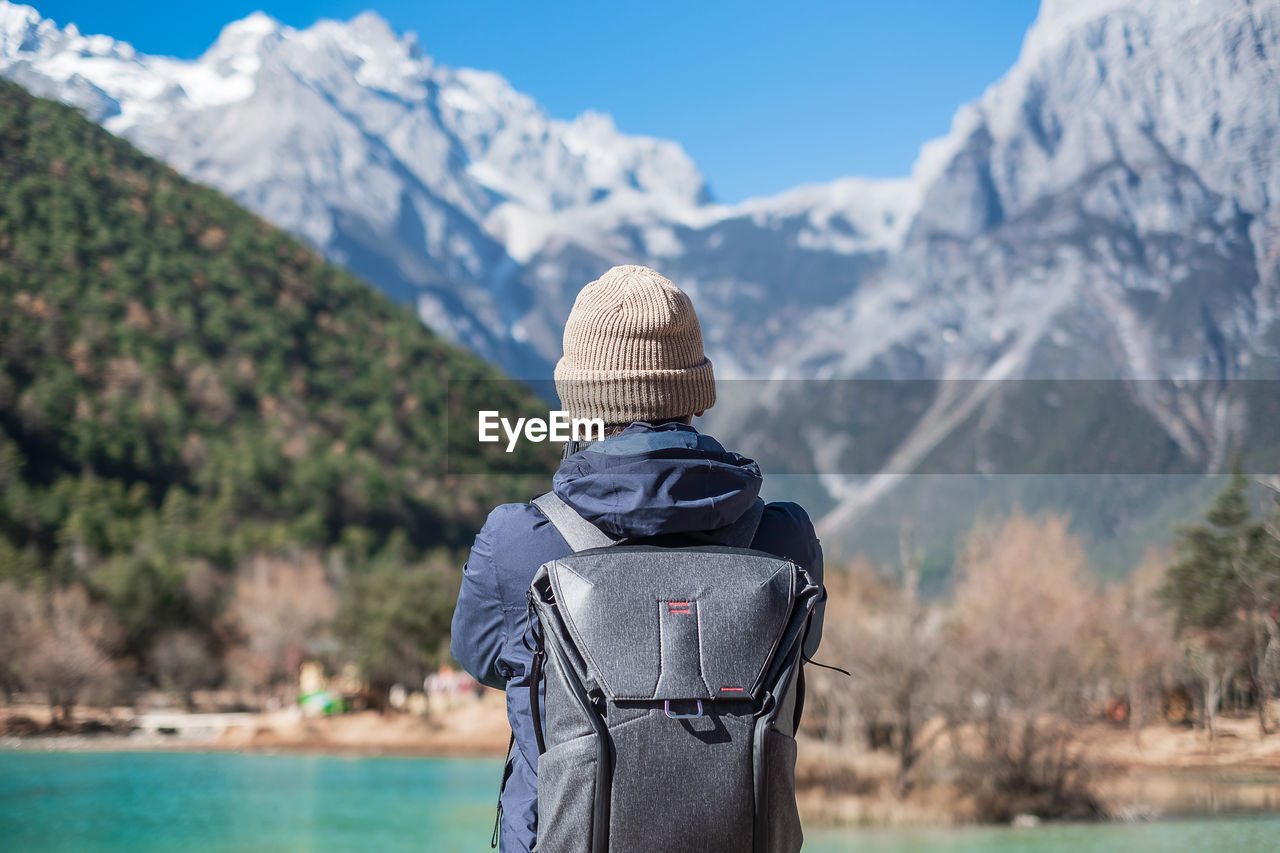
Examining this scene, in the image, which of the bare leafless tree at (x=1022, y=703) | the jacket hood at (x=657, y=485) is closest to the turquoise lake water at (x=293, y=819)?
the bare leafless tree at (x=1022, y=703)

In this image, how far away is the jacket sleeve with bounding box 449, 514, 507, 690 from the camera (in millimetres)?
1473

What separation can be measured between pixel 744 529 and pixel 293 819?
53.8 feet

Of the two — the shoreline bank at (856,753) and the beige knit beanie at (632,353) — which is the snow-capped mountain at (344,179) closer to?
the shoreline bank at (856,753)

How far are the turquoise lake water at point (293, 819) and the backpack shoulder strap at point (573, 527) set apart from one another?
41.2 feet

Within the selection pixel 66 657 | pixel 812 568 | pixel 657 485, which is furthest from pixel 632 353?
pixel 66 657

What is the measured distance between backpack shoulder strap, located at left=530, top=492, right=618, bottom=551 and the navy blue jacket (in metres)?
A: 0.01

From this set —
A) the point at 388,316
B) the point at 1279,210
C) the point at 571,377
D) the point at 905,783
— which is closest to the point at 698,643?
the point at 571,377

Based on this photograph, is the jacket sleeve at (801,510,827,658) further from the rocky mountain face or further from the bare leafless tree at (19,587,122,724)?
the bare leafless tree at (19,587,122,724)

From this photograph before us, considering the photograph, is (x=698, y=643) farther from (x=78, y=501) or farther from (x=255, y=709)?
(x=78, y=501)

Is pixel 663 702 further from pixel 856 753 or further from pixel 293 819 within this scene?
pixel 293 819

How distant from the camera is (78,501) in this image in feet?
114

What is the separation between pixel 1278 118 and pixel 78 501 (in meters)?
33.0

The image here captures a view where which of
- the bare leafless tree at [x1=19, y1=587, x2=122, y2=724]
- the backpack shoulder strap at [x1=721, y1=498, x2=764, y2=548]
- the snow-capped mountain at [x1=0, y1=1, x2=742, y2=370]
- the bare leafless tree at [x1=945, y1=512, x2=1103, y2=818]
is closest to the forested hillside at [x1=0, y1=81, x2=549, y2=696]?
the bare leafless tree at [x1=19, y1=587, x2=122, y2=724]

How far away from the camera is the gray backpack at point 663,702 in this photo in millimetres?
1296
